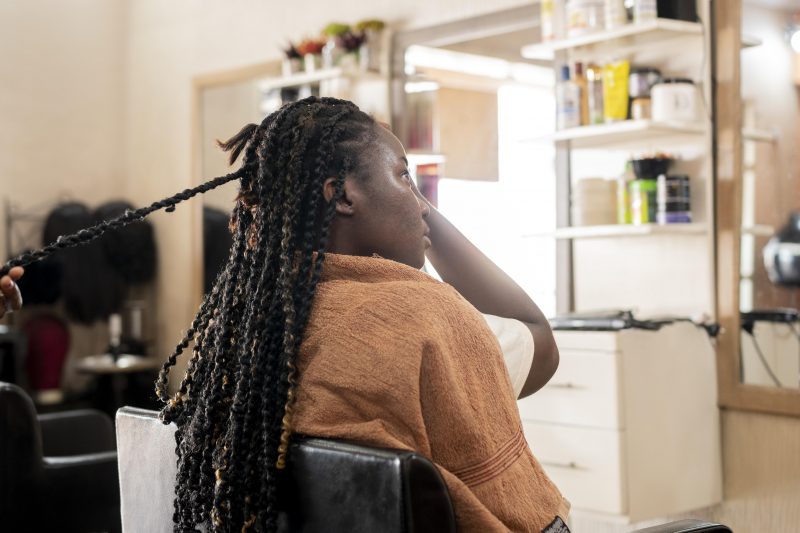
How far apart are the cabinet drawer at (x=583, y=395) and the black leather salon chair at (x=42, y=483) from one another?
1.16 meters

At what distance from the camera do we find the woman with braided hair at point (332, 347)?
107cm

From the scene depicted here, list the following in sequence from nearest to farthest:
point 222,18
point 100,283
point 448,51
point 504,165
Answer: point 504,165, point 448,51, point 222,18, point 100,283

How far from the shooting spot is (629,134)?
3.09m

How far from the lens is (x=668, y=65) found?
10.2 feet

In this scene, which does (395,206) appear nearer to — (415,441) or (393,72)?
(415,441)

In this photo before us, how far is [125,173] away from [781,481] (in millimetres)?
3983

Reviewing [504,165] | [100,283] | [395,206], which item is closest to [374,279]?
[395,206]

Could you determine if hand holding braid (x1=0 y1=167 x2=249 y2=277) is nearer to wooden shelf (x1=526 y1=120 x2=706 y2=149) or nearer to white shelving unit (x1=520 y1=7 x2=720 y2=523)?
white shelving unit (x1=520 y1=7 x2=720 y2=523)

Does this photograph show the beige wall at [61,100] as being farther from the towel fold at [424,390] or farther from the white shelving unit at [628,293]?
the towel fold at [424,390]

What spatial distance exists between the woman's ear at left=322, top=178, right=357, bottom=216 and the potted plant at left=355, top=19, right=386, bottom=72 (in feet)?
9.74

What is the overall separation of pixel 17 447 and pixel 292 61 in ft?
7.28

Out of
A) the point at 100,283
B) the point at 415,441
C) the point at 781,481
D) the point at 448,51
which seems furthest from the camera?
the point at 100,283

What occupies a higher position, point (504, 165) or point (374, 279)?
point (504, 165)

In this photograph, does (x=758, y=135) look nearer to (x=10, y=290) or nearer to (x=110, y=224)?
(x=110, y=224)
